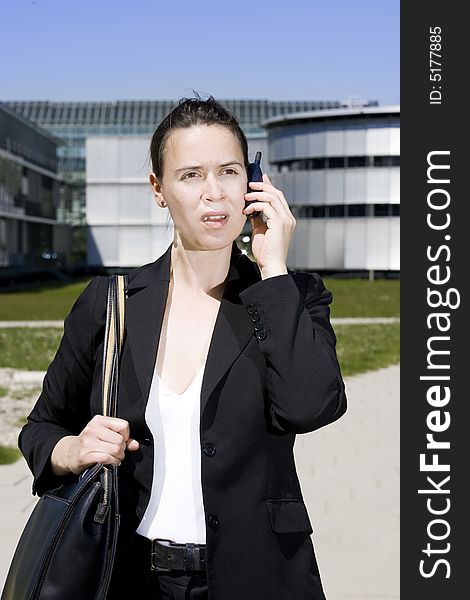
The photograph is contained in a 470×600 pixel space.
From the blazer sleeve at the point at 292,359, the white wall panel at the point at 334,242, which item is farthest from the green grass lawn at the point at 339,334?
the white wall panel at the point at 334,242

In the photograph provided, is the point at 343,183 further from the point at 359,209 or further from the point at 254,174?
the point at 254,174

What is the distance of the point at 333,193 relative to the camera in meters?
75.4

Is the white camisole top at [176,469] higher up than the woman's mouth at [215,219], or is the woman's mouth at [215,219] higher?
the woman's mouth at [215,219]

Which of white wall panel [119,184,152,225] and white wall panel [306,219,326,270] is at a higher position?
white wall panel [119,184,152,225]

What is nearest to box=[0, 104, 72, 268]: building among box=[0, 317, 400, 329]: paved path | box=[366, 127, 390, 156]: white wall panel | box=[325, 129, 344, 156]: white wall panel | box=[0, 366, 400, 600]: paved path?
box=[325, 129, 344, 156]: white wall panel

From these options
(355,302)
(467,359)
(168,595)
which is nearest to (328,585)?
(467,359)

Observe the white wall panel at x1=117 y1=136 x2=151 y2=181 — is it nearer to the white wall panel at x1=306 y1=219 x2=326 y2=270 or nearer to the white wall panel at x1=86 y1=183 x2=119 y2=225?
the white wall panel at x1=86 y1=183 x2=119 y2=225

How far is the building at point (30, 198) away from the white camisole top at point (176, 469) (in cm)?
6403

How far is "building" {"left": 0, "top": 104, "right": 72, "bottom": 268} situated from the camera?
2662 inches

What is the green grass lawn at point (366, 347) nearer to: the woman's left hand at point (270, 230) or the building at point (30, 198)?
the woman's left hand at point (270, 230)

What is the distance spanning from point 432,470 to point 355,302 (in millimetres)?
40105

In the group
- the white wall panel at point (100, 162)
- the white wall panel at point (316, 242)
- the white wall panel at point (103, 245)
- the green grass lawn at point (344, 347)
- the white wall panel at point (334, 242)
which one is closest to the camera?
the green grass lawn at point (344, 347)

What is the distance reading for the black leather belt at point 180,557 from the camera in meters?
2.70

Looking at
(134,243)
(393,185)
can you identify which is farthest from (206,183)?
(134,243)
